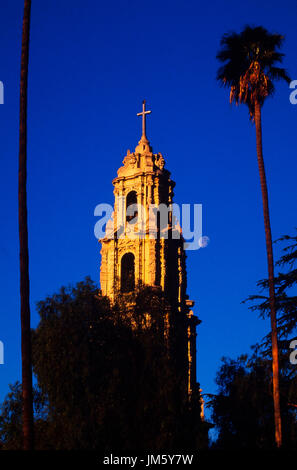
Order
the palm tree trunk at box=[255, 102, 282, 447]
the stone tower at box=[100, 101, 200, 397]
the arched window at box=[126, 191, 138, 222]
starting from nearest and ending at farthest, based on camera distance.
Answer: the palm tree trunk at box=[255, 102, 282, 447] < the stone tower at box=[100, 101, 200, 397] < the arched window at box=[126, 191, 138, 222]

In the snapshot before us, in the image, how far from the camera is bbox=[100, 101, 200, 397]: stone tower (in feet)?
236

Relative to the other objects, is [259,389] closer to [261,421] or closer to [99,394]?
[261,421]

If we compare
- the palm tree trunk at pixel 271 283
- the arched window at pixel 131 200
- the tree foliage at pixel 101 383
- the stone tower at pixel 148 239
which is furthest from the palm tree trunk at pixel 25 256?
the arched window at pixel 131 200

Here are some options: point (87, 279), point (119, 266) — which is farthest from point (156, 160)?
point (87, 279)

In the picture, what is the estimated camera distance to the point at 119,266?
7375 cm

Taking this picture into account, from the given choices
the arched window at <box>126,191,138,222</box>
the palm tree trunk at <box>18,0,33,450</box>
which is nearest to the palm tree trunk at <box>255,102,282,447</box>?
the palm tree trunk at <box>18,0,33,450</box>

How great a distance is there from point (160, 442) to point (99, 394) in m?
4.21

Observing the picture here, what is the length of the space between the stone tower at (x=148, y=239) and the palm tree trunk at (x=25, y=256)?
3730cm

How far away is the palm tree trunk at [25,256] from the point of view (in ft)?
99.0

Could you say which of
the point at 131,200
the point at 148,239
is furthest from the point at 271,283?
the point at 131,200

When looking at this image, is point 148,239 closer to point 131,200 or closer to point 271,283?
point 131,200

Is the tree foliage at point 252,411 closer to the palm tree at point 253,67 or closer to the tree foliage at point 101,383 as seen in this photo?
the tree foliage at point 101,383

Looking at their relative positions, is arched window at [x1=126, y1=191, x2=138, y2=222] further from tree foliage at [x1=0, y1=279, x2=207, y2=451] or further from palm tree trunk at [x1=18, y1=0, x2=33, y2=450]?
palm tree trunk at [x1=18, y1=0, x2=33, y2=450]

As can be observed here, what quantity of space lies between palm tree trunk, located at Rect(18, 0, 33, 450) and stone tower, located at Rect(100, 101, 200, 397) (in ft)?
122
